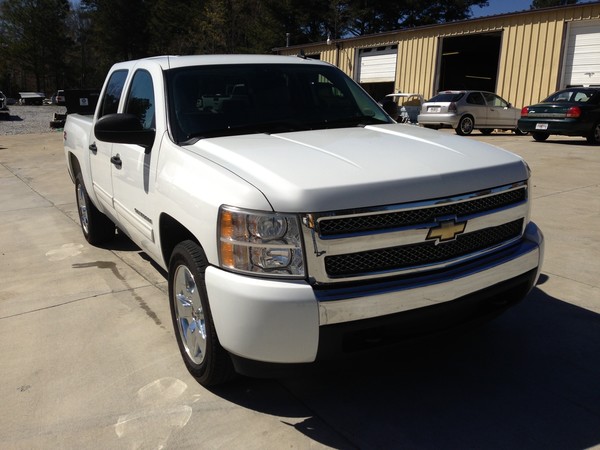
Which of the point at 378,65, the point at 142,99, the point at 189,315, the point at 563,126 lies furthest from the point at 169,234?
the point at 378,65

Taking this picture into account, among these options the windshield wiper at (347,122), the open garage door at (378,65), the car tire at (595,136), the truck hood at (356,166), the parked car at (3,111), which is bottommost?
the parked car at (3,111)

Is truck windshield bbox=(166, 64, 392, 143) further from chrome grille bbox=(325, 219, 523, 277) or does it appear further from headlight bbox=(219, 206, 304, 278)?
chrome grille bbox=(325, 219, 523, 277)

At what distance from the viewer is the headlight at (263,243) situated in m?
2.37

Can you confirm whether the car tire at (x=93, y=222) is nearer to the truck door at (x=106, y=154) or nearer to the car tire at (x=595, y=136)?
the truck door at (x=106, y=154)

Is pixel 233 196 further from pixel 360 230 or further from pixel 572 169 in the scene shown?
pixel 572 169

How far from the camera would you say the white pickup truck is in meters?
2.37

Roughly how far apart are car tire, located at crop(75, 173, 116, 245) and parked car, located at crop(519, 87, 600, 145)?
41.9 feet

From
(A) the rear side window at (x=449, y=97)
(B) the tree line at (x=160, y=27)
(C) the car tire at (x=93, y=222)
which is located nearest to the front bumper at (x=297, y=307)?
(C) the car tire at (x=93, y=222)

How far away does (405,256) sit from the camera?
253cm

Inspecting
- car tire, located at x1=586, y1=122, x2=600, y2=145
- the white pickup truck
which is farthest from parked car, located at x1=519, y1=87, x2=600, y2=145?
the white pickup truck

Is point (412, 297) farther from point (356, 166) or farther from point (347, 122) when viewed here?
point (347, 122)

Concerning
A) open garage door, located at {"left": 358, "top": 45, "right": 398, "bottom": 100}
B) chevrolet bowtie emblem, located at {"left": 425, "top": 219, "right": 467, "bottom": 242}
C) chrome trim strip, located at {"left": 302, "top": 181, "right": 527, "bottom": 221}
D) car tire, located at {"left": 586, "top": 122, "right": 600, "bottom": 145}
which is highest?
open garage door, located at {"left": 358, "top": 45, "right": 398, "bottom": 100}

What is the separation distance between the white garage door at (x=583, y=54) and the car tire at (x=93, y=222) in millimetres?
18815

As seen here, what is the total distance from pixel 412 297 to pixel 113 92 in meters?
3.56
